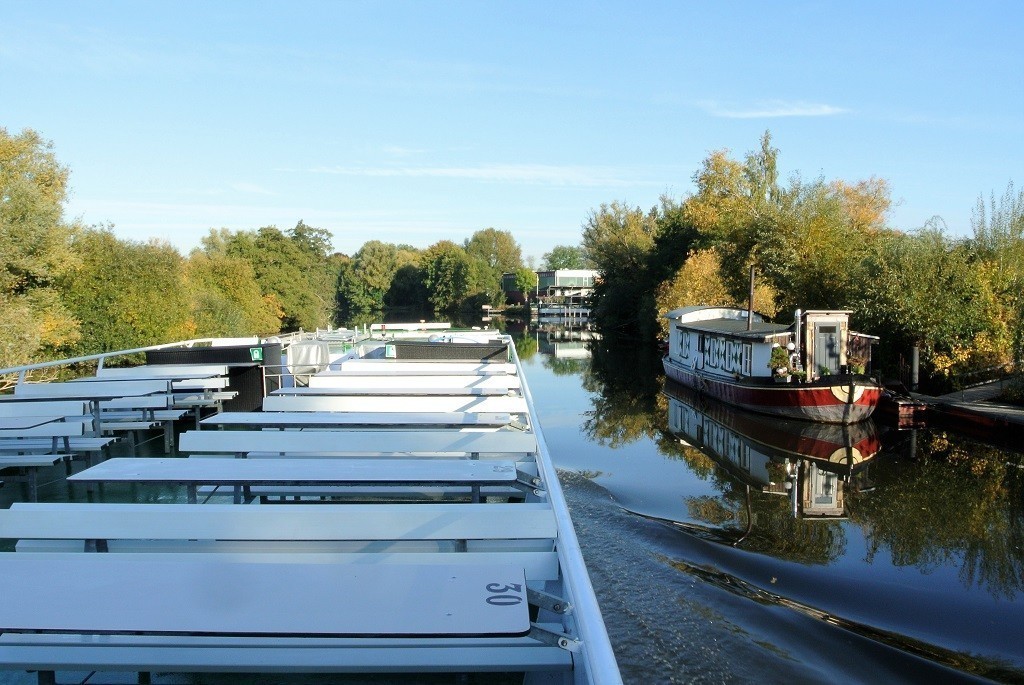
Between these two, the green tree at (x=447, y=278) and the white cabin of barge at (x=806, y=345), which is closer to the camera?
the white cabin of barge at (x=806, y=345)

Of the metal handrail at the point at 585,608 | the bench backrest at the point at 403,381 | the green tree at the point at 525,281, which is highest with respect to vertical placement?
the green tree at the point at 525,281

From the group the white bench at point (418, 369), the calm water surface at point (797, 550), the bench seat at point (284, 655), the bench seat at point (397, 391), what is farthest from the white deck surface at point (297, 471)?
the white bench at point (418, 369)

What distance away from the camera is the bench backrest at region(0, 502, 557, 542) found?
302 centimetres

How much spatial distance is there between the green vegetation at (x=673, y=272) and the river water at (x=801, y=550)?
208 inches

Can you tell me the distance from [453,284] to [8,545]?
8865 cm

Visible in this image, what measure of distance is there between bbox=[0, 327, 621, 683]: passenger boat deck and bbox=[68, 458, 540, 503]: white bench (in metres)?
0.01

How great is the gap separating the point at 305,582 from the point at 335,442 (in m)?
2.62

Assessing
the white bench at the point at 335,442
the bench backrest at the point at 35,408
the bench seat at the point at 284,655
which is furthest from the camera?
the bench backrest at the point at 35,408

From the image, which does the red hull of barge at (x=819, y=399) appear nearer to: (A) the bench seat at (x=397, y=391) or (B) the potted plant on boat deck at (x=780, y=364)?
(B) the potted plant on boat deck at (x=780, y=364)

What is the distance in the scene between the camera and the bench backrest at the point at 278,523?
9.91 ft

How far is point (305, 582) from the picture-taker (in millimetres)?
2383

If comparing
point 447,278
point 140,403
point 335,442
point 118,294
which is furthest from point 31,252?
point 447,278

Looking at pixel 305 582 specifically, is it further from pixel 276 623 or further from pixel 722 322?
pixel 722 322

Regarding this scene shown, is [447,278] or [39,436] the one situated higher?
[447,278]
